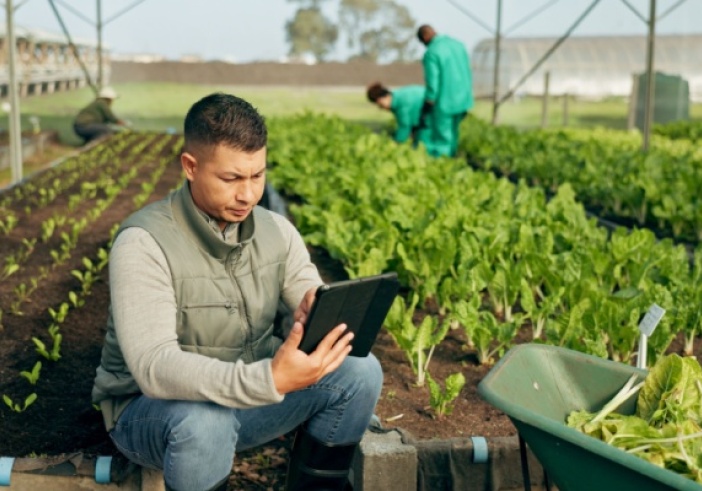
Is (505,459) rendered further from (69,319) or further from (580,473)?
(69,319)

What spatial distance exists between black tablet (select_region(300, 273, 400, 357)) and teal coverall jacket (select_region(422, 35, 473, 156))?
24.9 feet

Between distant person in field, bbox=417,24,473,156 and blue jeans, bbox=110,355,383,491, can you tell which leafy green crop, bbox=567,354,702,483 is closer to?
blue jeans, bbox=110,355,383,491

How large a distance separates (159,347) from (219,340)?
1.00ft

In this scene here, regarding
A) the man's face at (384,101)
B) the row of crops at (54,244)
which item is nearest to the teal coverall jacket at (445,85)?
the man's face at (384,101)

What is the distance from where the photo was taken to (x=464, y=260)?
481 cm

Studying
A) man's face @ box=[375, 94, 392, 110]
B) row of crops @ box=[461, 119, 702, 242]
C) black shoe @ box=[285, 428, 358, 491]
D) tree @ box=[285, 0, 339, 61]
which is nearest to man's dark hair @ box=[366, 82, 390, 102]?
man's face @ box=[375, 94, 392, 110]

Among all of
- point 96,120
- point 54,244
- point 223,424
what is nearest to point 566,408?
point 223,424

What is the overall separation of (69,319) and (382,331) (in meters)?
1.52

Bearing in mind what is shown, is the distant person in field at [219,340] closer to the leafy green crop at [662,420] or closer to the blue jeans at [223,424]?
the blue jeans at [223,424]

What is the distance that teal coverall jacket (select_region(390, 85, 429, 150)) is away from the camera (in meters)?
10.7

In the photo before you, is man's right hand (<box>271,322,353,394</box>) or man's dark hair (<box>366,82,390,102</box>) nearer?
man's right hand (<box>271,322,353,394</box>)

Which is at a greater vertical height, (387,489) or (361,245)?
(361,245)

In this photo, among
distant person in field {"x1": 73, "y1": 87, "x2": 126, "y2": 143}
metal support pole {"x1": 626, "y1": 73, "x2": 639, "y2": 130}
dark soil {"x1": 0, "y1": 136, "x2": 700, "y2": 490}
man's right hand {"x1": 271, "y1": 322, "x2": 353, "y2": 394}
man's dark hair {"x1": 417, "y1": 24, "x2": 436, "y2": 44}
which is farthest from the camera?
metal support pole {"x1": 626, "y1": 73, "x2": 639, "y2": 130}

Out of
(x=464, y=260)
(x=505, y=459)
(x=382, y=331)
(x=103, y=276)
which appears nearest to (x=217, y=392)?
(x=505, y=459)
